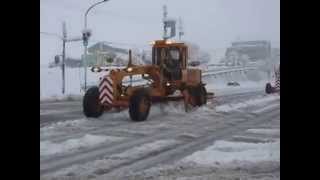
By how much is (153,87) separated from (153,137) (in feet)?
1.19

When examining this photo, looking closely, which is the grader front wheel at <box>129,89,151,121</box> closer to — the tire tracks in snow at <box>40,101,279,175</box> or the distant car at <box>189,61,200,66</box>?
the tire tracks in snow at <box>40,101,279,175</box>

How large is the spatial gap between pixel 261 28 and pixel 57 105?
4.89 ft

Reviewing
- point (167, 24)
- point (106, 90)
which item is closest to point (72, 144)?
point (106, 90)

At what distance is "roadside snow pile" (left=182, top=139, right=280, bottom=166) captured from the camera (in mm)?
3611

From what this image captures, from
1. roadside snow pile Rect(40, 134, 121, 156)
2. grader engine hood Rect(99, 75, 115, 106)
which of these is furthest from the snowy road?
grader engine hood Rect(99, 75, 115, 106)

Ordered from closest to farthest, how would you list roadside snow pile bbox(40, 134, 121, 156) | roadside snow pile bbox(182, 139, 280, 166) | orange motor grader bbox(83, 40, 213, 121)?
roadside snow pile bbox(182, 139, 280, 166) → roadside snow pile bbox(40, 134, 121, 156) → orange motor grader bbox(83, 40, 213, 121)

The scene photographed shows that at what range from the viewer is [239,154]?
3627mm

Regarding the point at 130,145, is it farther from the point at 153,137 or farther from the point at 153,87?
the point at 153,87

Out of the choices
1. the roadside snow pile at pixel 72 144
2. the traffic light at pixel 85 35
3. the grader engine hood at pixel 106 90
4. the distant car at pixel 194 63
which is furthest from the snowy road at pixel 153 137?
the traffic light at pixel 85 35

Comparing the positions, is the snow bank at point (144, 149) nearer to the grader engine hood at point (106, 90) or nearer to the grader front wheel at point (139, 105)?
the grader front wheel at point (139, 105)

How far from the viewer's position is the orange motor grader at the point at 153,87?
152 inches
